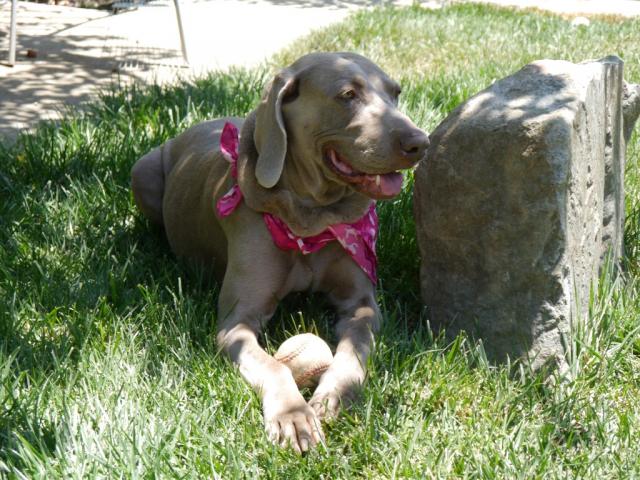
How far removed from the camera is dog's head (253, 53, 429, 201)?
3.25 m

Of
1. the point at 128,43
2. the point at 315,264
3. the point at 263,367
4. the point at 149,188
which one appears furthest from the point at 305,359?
the point at 128,43

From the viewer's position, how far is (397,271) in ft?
13.6

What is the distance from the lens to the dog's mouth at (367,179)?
10.9ft

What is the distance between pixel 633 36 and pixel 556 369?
584cm

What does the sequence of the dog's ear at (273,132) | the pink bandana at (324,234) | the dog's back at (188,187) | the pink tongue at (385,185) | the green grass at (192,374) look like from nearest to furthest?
1. the green grass at (192,374)
2. the pink tongue at (385,185)
3. the dog's ear at (273,132)
4. the pink bandana at (324,234)
5. the dog's back at (188,187)

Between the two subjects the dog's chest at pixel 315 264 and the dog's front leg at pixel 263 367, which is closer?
the dog's front leg at pixel 263 367

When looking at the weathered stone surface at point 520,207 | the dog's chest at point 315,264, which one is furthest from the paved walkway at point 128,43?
the weathered stone surface at point 520,207

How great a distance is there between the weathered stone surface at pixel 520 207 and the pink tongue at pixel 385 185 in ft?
0.65

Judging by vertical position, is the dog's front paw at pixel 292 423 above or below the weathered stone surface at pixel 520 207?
below

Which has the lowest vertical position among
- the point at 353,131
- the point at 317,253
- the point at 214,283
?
the point at 214,283

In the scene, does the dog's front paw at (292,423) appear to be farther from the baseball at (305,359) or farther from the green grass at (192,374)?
the baseball at (305,359)

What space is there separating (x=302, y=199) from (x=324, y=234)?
0.17 metres

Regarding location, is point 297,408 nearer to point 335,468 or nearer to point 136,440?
point 335,468

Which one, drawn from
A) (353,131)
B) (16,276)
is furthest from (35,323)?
(353,131)
